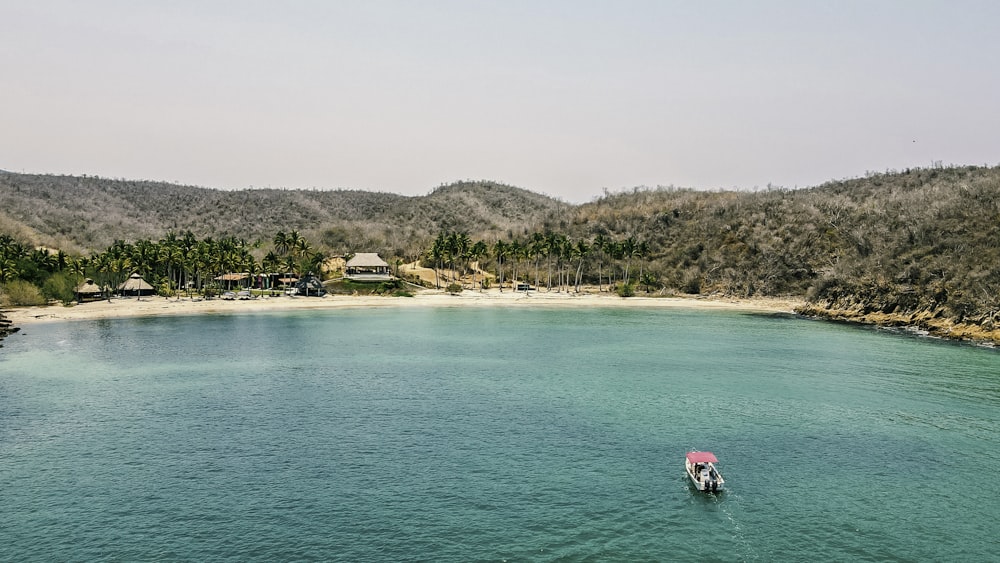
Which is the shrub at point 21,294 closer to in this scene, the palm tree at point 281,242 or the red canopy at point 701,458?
the palm tree at point 281,242

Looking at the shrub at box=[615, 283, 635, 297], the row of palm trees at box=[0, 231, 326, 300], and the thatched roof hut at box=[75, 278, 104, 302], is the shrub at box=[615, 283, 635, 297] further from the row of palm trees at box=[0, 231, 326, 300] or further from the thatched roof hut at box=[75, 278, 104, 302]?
the thatched roof hut at box=[75, 278, 104, 302]

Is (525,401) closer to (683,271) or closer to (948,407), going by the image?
(948,407)

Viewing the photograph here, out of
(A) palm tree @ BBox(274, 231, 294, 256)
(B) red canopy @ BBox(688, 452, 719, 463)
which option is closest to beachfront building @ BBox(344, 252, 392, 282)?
(A) palm tree @ BBox(274, 231, 294, 256)

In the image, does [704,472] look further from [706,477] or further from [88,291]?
[88,291]

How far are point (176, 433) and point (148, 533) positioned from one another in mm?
14971

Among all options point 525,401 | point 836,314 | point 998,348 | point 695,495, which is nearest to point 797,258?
point 836,314

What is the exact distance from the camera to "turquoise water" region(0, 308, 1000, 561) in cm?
2647

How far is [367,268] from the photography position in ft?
548

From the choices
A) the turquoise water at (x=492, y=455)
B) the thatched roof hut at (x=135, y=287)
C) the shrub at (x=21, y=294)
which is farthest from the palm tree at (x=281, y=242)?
the turquoise water at (x=492, y=455)

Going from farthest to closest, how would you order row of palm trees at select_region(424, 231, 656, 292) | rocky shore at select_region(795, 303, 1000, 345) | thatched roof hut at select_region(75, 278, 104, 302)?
row of palm trees at select_region(424, 231, 656, 292)
thatched roof hut at select_region(75, 278, 104, 302)
rocky shore at select_region(795, 303, 1000, 345)

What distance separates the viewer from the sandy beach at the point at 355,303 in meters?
111

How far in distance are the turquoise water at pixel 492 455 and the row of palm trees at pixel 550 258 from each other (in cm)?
9122

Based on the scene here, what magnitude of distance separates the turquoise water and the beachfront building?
91.5 m

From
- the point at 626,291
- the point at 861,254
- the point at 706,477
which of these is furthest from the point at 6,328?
the point at 861,254
